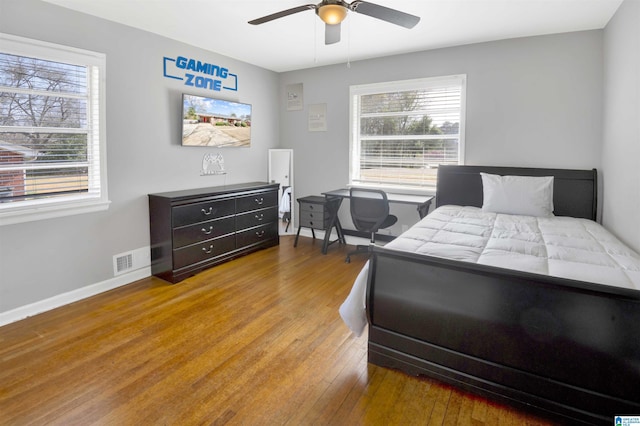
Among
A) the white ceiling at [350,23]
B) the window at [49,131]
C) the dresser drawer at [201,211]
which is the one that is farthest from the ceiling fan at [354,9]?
the dresser drawer at [201,211]

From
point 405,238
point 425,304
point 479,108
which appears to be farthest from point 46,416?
point 479,108

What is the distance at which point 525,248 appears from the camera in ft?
7.29

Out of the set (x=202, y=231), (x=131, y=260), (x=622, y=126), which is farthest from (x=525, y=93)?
(x=131, y=260)

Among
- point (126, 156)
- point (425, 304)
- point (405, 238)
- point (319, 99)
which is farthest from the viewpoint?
point (319, 99)

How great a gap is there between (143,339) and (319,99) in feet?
12.6

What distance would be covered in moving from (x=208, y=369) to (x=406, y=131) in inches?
142

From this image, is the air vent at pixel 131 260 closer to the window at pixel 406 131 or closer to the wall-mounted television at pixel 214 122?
the wall-mounted television at pixel 214 122

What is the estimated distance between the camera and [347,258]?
4258 millimetres

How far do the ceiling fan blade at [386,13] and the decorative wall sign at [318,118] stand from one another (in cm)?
258

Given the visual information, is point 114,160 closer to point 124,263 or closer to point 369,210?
point 124,263

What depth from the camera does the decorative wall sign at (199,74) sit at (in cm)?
388

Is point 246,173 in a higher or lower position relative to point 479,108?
lower

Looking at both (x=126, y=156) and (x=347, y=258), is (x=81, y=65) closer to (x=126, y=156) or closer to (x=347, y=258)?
(x=126, y=156)

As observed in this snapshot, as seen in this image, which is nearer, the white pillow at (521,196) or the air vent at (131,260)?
the white pillow at (521,196)
